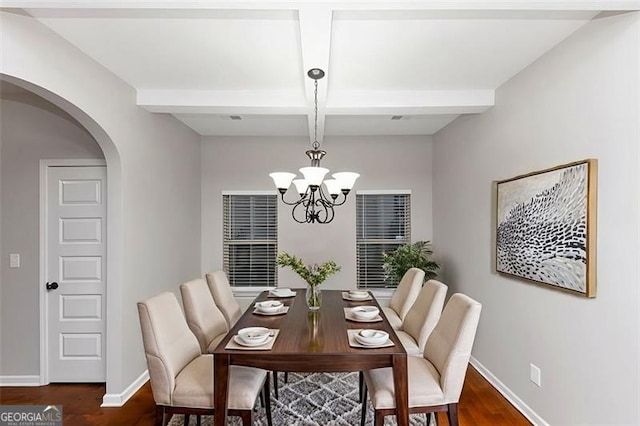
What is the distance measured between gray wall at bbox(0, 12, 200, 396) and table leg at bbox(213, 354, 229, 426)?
4.88 ft

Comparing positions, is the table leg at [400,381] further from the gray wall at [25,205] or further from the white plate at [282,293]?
the gray wall at [25,205]

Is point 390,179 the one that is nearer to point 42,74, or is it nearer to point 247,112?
point 247,112

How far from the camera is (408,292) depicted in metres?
3.42

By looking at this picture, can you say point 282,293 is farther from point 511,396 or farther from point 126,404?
point 511,396

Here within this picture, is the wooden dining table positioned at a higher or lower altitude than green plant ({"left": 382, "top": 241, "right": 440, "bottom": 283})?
lower

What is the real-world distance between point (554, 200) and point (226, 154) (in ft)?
13.1

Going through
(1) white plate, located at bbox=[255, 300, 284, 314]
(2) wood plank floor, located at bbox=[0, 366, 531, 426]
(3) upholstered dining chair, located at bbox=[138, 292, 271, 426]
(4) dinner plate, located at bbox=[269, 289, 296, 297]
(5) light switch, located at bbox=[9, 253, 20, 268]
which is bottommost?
(2) wood plank floor, located at bbox=[0, 366, 531, 426]

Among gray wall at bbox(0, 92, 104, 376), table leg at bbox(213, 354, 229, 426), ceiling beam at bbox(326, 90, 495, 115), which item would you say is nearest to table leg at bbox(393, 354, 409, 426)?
table leg at bbox(213, 354, 229, 426)

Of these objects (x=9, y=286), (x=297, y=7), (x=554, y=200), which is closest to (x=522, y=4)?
(x=297, y=7)

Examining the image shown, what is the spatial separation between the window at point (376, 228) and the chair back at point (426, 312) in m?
2.16

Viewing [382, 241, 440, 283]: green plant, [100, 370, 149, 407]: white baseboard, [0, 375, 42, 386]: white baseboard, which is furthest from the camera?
[382, 241, 440, 283]: green plant

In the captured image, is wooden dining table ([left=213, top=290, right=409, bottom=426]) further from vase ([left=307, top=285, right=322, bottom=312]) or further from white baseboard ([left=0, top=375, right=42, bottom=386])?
white baseboard ([left=0, top=375, right=42, bottom=386])

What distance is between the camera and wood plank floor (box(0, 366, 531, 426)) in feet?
8.86

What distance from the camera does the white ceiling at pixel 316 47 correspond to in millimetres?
1867
